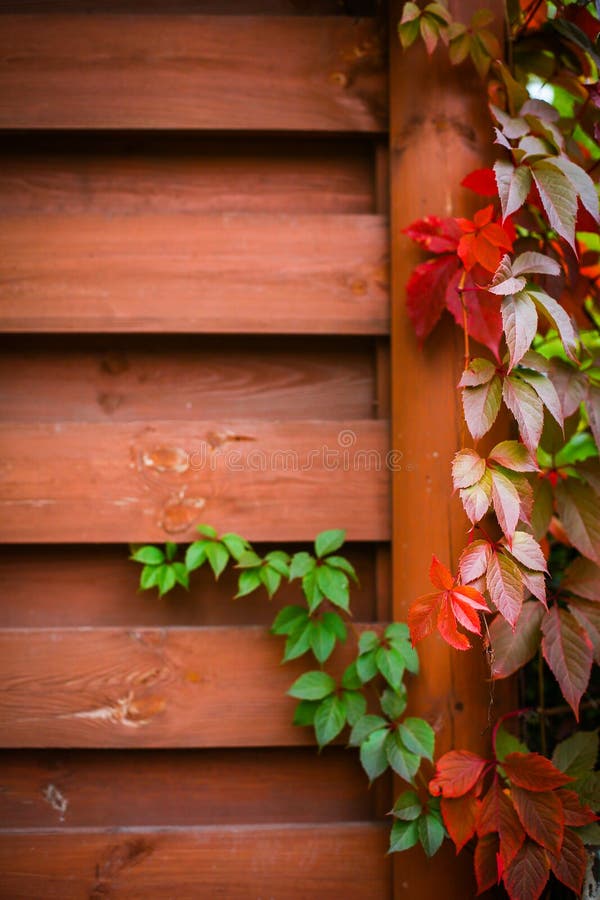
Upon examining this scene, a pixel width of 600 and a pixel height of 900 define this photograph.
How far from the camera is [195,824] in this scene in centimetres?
106

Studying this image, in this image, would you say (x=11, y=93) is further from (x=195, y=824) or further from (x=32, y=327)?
(x=195, y=824)

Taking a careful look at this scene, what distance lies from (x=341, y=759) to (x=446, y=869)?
0.23m

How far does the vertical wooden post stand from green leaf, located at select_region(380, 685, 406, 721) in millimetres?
50

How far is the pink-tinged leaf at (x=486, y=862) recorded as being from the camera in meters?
0.91

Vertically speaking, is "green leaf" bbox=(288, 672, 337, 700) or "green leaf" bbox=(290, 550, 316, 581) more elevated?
"green leaf" bbox=(290, 550, 316, 581)

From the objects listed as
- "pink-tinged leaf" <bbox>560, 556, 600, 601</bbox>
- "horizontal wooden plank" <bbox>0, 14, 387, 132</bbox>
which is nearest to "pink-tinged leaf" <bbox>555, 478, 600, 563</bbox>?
"pink-tinged leaf" <bbox>560, 556, 600, 601</bbox>

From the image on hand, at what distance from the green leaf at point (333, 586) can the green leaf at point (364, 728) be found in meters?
0.18

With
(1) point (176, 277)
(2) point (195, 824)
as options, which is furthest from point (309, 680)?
(1) point (176, 277)

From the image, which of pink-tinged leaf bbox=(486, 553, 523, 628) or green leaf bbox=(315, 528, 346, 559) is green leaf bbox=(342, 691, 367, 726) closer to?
green leaf bbox=(315, 528, 346, 559)

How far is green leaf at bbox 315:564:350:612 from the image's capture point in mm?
982

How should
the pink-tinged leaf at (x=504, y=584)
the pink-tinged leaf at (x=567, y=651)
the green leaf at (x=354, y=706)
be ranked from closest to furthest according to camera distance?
the pink-tinged leaf at (x=504, y=584) → the pink-tinged leaf at (x=567, y=651) → the green leaf at (x=354, y=706)

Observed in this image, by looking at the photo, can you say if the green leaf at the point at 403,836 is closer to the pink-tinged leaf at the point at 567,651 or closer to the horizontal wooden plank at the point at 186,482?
the pink-tinged leaf at the point at 567,651

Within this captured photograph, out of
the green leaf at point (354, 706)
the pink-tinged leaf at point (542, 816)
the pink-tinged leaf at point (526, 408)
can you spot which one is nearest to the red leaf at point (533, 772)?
the pink-tinged leaf at point (542, 816)

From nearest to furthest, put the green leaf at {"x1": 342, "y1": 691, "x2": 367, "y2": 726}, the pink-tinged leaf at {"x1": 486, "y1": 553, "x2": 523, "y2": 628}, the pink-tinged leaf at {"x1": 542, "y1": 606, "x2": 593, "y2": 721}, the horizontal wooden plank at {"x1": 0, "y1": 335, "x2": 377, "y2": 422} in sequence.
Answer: the pink-tinged leaf at {"x1": 486, "y1": 553, "x2": 523, "y2": 628} → the pink-tinged leaf at {"x1": 542, "y1": 606, "x2": 593, "y2": 721} → the green leaf at {"x1": 342, "y1": 691, "x2": 367, "y2": 726} → the horizontal wooden plank at {"x1": 0, "y1": 335, "x2": 377, "y2": 422}
